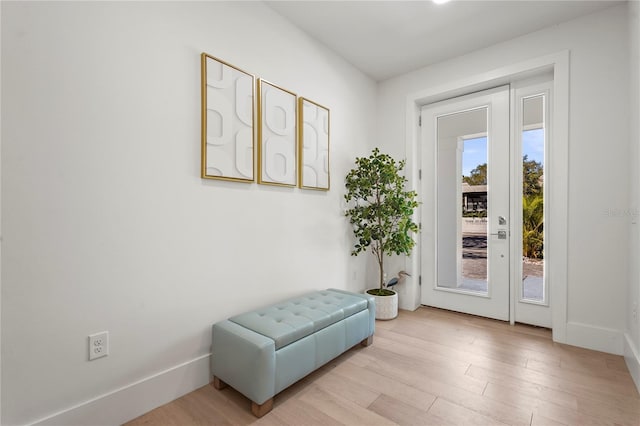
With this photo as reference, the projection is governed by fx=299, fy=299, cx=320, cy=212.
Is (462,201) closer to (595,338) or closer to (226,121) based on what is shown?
(595,338)

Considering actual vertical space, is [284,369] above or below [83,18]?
below

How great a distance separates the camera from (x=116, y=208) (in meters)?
1.54

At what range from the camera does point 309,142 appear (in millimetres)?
2670

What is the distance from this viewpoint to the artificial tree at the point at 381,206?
9.95 ft

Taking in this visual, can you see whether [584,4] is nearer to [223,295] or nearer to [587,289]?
[587,289]

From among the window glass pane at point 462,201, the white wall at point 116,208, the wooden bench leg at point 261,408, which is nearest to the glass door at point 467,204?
the window glass pane at point 462,201

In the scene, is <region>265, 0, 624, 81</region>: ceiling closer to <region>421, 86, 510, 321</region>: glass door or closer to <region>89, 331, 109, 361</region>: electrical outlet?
<region>421, 86, 510, 321</region>: glass door

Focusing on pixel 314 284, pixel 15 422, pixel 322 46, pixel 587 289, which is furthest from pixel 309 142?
pixel 587 289

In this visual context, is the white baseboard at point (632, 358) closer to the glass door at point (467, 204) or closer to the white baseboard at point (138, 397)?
the glass door at point (467, 204)

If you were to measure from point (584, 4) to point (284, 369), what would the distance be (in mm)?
3454

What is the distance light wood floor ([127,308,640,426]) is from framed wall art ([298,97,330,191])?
1.49 m

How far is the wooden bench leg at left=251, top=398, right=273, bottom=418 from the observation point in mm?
1611

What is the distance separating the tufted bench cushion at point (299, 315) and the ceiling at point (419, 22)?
2328 millimetres

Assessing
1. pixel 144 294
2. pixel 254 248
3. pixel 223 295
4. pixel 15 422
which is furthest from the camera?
pixel 254 248
